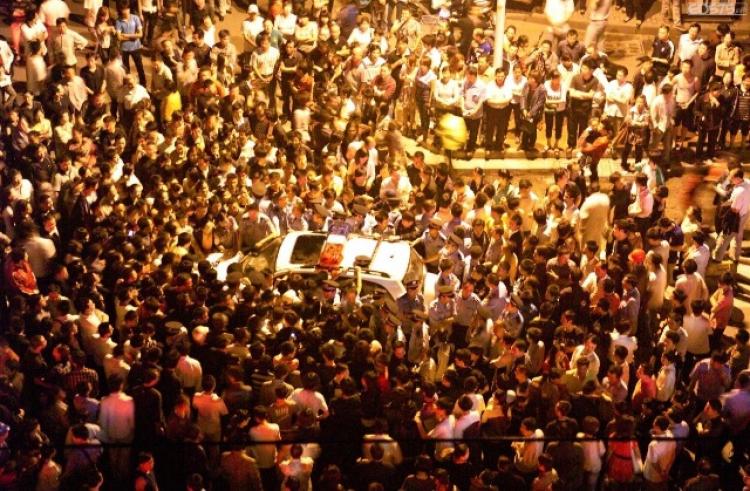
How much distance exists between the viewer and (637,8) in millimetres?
23875

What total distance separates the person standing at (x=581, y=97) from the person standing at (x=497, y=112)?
3.18ft

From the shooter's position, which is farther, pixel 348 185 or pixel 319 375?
pixel 348 185

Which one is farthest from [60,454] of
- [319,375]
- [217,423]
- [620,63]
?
[620,63]

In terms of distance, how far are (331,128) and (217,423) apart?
7.36 meters

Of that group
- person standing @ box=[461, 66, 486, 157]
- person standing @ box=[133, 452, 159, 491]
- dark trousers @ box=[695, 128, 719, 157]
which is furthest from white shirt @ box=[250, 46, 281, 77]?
person standing @ box=[133, 452, 159, 491]

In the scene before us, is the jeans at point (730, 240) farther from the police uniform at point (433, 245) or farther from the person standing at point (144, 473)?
the person standing at point (144, 473)

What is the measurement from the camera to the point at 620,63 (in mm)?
22031

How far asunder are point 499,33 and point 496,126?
146 cm

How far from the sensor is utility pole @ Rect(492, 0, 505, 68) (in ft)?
58.6

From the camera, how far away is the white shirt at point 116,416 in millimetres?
10258

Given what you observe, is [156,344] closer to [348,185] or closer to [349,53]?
[348,185]

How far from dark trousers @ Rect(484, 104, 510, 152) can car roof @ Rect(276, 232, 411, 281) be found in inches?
197

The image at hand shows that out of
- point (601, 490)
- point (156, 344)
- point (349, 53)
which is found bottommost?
point (601, 490)

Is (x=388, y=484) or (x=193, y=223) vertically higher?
(x=193, y=223)
